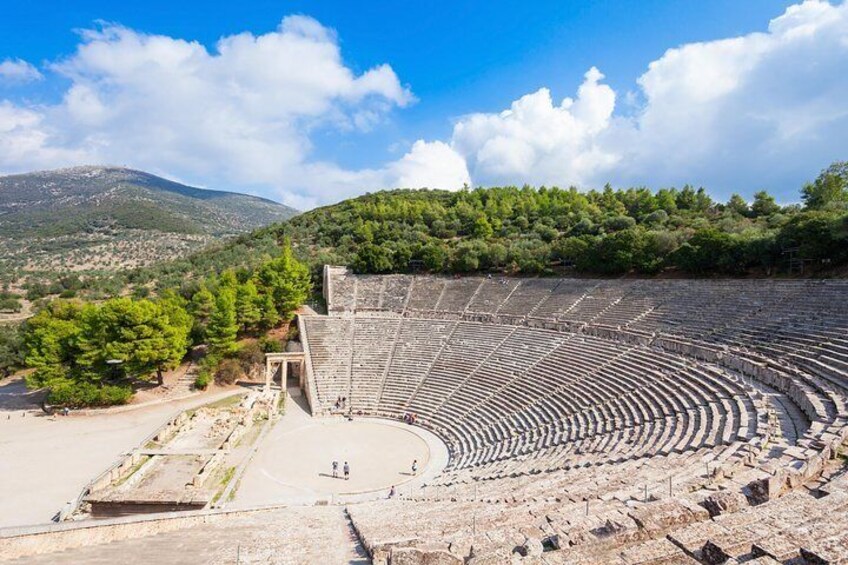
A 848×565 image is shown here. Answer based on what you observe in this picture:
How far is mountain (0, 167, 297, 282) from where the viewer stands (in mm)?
82625

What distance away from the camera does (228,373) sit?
30.8 metres

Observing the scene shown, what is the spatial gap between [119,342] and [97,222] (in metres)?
93.0

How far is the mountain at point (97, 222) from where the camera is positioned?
3253 inches

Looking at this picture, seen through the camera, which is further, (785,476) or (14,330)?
(14,330)

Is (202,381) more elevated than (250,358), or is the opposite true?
(250,358)

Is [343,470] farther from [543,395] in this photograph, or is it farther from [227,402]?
[227,402]

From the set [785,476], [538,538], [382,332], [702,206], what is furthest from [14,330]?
[702,206]

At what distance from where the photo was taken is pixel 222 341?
31.7 metres

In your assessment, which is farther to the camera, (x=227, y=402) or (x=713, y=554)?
(x=227, y=402)

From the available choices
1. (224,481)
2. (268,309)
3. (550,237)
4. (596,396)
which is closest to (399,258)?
(268,309)

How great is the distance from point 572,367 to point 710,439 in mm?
10823

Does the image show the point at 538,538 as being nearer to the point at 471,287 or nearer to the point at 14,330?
the point at 471,287

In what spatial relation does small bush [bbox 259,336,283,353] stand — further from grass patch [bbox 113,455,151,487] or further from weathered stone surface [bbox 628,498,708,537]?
weathered stone surface [bbox 628,498,708,537]

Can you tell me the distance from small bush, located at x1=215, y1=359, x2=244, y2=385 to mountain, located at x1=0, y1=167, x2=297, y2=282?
55.2 metres
